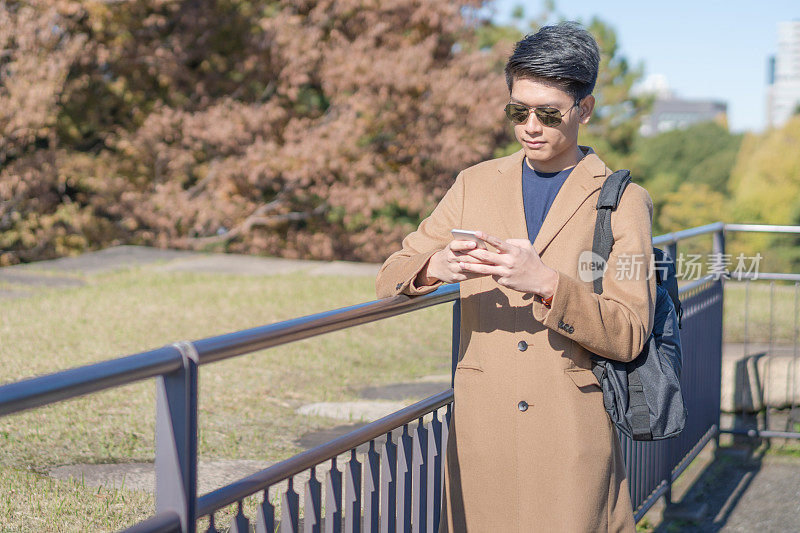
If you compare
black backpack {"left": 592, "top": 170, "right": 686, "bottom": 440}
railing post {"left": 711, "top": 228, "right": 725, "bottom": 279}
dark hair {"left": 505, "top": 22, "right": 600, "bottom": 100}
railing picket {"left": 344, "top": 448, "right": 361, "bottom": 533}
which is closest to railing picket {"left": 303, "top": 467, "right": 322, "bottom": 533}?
railing picket {"left": 344, "top": 448, "right": 361, "bottom": 533}

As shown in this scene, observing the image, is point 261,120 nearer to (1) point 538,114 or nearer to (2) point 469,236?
(1) point 538,114

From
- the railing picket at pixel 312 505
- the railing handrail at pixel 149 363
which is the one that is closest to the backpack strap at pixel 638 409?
the railing handrail at pixel 149 363

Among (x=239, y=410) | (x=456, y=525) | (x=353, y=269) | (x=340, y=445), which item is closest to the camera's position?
(x=340, y=445)

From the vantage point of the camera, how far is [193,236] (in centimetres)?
1695

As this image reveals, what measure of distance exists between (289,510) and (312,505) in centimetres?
10

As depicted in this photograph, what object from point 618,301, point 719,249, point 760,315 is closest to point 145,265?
point 760,315

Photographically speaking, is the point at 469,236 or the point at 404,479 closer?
the point at 469,236

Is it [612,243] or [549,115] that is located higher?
[549,115]

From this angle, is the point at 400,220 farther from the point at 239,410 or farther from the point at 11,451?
the point at 11,451

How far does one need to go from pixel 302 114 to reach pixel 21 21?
5.49 meters

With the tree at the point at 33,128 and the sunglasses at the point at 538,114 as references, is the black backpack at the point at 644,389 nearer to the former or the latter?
the sunglasses at the point at 538,114

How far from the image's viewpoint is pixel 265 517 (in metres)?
1.93

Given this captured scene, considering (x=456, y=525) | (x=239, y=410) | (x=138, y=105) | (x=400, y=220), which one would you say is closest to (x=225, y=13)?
(x=138, y=105)

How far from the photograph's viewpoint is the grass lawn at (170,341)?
4.43m
